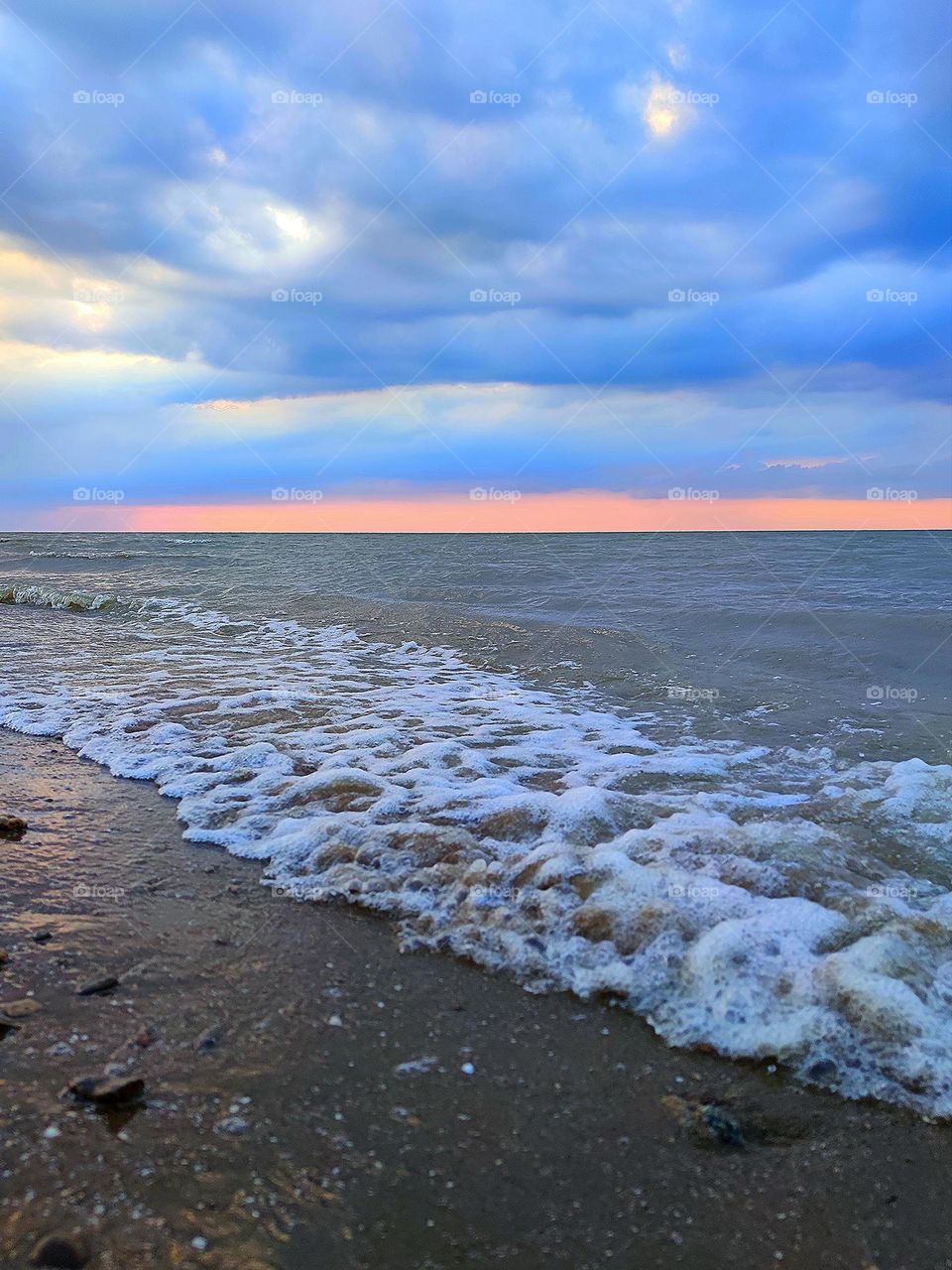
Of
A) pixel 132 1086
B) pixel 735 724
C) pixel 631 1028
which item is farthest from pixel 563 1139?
pixel 735 724

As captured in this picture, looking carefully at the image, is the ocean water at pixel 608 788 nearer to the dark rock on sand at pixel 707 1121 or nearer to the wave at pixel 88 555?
the dark rock on sand at pixel 707 1121

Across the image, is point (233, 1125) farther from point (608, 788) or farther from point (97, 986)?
point (608, 788)

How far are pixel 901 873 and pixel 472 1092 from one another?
300cm

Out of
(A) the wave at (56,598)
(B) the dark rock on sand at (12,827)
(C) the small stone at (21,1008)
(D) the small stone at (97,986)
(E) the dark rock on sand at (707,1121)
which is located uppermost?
(A) the wave at (56,598)

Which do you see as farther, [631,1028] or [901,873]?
[901,873]

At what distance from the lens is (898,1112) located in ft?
9.50

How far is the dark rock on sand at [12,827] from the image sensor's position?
16.4 ft

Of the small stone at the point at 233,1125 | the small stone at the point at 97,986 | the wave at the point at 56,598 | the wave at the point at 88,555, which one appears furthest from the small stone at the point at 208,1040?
the wave at the point at 88,555

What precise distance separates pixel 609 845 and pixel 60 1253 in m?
3.27

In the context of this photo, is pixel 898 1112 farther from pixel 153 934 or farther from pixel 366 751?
pixel 366 751

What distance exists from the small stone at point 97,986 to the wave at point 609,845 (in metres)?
1.10

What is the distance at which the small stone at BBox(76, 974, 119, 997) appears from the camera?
332 centimetres

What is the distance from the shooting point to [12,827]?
16.7ft

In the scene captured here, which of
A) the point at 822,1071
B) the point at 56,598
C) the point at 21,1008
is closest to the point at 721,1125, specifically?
the point at 822,1071
